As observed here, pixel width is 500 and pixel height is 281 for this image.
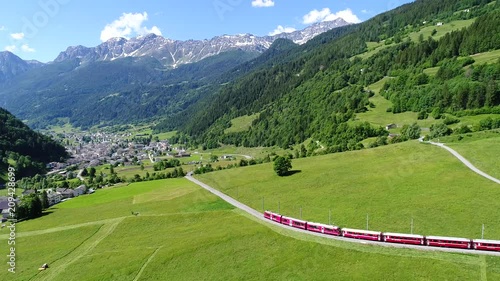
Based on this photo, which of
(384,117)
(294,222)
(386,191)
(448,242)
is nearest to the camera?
(448,242)

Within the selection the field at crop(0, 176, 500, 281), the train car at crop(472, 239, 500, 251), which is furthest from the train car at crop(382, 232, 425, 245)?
the train car at crop(472, 239, 500, 251)

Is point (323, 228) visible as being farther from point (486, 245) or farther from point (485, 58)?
point (485, 58)

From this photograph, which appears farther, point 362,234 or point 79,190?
point 79,190

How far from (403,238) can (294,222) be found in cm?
2329

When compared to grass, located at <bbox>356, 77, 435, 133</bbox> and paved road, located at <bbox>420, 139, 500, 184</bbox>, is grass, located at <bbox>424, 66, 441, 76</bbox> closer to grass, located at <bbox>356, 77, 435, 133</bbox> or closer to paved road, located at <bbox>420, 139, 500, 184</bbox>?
grass, located at <bbox>356, 77, 435, 133</bbox>

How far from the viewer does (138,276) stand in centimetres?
6938

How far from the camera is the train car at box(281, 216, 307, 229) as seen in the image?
7769 centimetres

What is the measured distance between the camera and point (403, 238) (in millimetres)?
64125

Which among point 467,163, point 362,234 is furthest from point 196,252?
point 467,163

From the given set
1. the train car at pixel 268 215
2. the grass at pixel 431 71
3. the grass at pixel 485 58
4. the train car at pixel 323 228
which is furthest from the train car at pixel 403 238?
the grass at pixel 431 71

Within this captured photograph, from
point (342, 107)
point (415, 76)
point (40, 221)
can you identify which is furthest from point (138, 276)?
point (415, 76)

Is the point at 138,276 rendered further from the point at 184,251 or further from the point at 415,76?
the point at 415,76

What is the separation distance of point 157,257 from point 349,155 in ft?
253

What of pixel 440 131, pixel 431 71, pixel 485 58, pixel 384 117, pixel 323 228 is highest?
pixel 485 58
